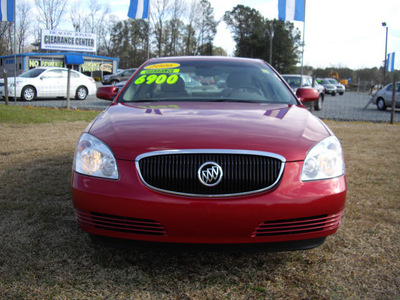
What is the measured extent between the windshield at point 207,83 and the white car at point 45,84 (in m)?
13.8

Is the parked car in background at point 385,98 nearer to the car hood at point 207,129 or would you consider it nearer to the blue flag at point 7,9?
the blue flag at point 7,9

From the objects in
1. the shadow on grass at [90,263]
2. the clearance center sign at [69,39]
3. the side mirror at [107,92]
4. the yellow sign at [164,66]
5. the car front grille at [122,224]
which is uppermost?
the clearance center sign at [69,39]

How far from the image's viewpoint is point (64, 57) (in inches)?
1578

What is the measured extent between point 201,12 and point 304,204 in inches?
2667

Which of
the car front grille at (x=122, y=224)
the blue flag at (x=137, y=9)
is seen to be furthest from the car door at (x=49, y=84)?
the car front grille at (x=122, y=224)

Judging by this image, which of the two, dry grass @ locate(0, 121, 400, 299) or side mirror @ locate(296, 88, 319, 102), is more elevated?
side mirror @ locate(296, 88, 319, 102)

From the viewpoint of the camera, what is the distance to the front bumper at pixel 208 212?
6.70ft

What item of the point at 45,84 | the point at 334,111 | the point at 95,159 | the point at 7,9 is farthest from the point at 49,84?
the point at 95,159

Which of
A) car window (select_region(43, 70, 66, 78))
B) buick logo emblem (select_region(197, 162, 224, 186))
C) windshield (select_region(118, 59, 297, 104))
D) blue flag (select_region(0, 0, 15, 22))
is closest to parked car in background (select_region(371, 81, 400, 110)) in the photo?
car window (select_region(43, 70, 66, 78))

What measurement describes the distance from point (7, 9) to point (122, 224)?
1508cm

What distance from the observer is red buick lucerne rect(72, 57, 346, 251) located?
2061 mm

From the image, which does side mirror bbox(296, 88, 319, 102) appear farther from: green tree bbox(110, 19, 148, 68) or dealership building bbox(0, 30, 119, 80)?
green tree bbox(110, 19, 148, 68)

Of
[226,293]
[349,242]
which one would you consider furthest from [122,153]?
[349,242]

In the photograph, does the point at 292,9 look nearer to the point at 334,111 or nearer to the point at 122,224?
the point at 334,111
